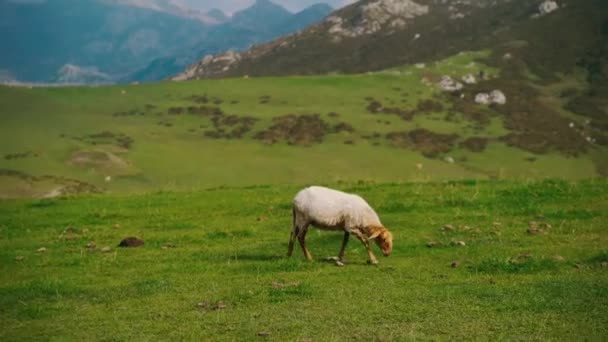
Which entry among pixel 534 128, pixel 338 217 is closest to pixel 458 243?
pixel 338 217

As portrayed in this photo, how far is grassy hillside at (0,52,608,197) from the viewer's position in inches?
4156

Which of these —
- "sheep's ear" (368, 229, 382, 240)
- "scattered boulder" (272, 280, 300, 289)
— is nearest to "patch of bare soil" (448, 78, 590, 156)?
"sheep's ear" (368, 229, 382, 240)

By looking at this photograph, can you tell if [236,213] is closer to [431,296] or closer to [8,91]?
[431,296]

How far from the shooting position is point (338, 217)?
1806 centimetres

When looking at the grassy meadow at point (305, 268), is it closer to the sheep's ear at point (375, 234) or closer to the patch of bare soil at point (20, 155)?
the sheep's ear at point (375, 234)

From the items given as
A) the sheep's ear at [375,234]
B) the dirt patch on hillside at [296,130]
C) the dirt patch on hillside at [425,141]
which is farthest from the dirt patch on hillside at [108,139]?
the sheep's ear at [375,234]

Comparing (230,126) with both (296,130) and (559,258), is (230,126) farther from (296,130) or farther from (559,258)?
(559,258)

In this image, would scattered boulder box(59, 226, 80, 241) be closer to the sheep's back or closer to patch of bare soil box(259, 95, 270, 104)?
the sheep's back

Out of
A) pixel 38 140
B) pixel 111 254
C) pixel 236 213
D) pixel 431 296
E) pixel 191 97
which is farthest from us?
pixel 191 97

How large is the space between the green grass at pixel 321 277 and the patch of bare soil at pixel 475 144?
11996 centimetres

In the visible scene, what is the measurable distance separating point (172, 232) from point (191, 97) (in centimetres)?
15537

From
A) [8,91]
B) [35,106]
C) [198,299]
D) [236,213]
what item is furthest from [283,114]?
[198,299]

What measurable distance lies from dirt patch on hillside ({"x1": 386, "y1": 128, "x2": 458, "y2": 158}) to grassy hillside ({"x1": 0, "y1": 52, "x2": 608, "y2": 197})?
393 millimetres

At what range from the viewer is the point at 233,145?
436 feet
